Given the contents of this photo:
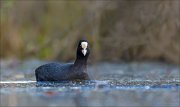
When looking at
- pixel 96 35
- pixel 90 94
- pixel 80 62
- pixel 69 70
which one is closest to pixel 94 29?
pixel 96 35

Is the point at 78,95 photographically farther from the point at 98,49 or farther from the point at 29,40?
the point at 29,40

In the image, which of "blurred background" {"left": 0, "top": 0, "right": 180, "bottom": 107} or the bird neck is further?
"blurred background" {"left": 0, "top": 0, "right": 180, "bottom": 107}

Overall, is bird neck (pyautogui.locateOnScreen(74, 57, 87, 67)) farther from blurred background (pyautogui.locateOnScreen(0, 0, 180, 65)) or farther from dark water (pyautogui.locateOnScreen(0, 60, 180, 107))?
blurred background (pyautogui.locateOnScreen(0, 0, 180, 65))

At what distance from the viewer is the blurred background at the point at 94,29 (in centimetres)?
1938

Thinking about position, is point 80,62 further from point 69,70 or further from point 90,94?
point 90,94

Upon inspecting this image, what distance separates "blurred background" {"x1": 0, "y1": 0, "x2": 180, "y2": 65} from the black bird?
6219 millimetres

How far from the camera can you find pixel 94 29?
20.8 m

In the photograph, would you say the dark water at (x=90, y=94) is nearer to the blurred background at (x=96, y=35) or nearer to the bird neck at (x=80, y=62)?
the bird neck at (x=80, y=62)

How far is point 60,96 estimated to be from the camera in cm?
955

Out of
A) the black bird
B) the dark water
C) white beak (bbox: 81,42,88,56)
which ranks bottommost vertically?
the dark water

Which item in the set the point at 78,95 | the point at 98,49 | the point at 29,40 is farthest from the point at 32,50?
the point at 78,95

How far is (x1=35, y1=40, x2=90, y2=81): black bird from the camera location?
12.2 metres

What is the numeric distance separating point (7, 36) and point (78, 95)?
42.9ft

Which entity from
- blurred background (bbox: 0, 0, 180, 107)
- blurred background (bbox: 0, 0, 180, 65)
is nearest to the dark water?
blurred background (bbox: 0, 0, 180, 107)
